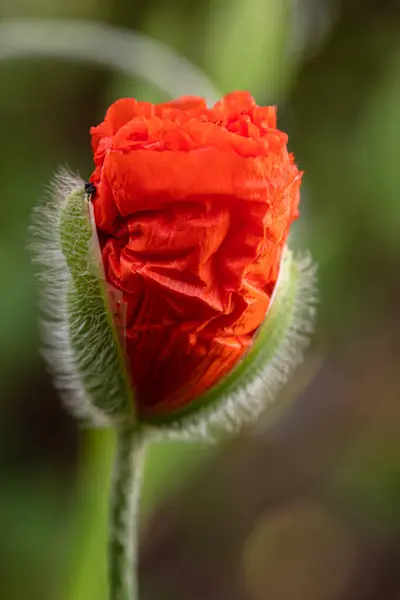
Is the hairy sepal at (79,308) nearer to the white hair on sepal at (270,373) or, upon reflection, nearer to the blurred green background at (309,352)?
the white hair on sepal at (270,373)

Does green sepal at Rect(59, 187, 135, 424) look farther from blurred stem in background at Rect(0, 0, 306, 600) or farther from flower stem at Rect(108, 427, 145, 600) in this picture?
blurred stem in background at Rect(0, 0, 306, 600)

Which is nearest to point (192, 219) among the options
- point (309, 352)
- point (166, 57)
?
point (166, 57)

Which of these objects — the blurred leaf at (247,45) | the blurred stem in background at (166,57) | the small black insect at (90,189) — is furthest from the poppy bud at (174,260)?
the blurred leaf at (247,45)

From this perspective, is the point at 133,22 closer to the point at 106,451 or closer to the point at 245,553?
the point at 106,451

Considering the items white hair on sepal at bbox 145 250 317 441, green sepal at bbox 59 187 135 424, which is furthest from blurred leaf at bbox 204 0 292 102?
green sepal at bbox 59 187 135 424

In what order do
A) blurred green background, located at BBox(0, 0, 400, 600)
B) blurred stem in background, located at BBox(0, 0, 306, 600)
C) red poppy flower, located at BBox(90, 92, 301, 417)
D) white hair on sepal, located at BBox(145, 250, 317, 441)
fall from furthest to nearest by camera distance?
1. blurred green background, located at BBox(0, 0, 400, 600)
2. blurred stem in background, located at BBox(0, 0, 306, 600)
3. white hair on sepal, located at BBox(145, 250, 317, 441)
4. red poppy flower, located at BBox(90, 92, 301, 417)

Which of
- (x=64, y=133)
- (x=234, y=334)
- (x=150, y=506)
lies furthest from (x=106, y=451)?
(x=64, y=133)

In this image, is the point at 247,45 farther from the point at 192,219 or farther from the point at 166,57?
the point at 192,219
